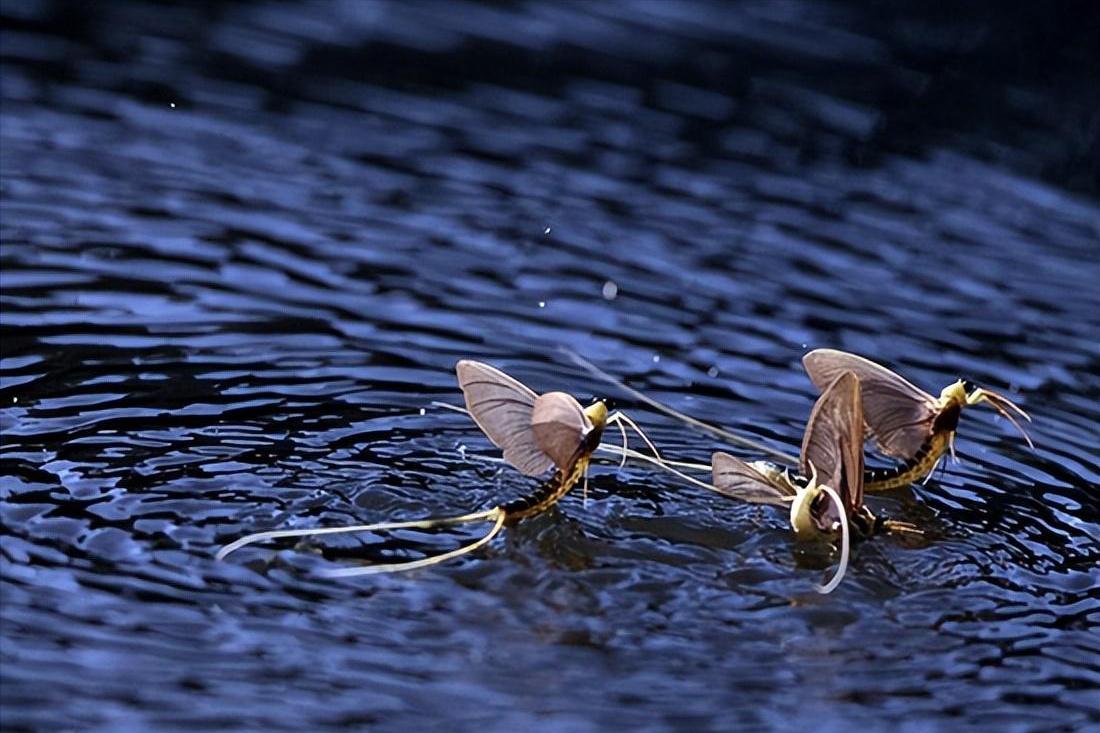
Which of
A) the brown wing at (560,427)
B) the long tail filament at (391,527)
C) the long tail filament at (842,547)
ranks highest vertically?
the brown wing at (560,427)

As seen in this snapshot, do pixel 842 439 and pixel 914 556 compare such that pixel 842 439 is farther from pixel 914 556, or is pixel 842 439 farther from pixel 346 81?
pixel 346 81

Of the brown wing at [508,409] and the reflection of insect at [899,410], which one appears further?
the reflection of insect at [899,410]

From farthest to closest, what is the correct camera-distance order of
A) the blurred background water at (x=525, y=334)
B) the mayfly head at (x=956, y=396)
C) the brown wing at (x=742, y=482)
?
the mayfly head at (x=956, y=396)
the brown wing at (x=742, y=482)
the blurred background water at (x=525, y=334)

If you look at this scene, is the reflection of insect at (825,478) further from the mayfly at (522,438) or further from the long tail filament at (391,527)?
Result: the long tail filament at (391,527)

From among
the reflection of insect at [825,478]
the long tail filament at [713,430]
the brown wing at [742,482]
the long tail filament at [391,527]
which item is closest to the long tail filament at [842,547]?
the reflection of insect at [825,478]

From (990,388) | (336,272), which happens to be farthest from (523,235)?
(990,388)

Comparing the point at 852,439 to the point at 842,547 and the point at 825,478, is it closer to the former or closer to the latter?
the point at 825,478

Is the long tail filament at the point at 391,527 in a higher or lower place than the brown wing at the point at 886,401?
lower

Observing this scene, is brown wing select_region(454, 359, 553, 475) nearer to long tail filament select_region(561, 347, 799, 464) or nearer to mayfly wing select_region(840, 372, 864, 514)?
long tail filament select_region(561, 347, 799, 464)
